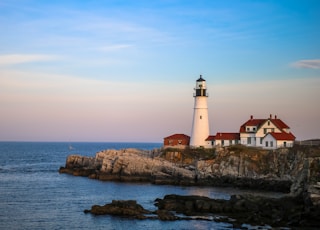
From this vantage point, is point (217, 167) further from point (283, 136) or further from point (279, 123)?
point (279, 123)

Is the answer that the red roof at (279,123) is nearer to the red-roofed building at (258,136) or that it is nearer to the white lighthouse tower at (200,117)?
the red-roofed building at (258,136)

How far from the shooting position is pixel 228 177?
53.6 meters

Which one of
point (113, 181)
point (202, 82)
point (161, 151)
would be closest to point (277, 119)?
point (202, 82)

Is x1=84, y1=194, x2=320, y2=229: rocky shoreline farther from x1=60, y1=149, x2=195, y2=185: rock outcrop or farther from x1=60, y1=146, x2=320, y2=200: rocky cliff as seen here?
x1=60, y1=149, x2=195, y2=185: rock outcrop

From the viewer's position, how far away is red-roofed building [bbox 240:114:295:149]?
58.4 metres

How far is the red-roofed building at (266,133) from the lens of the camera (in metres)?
58.4

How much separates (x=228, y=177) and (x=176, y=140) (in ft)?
50.2

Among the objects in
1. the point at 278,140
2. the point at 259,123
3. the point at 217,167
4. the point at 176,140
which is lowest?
the point at 217,167

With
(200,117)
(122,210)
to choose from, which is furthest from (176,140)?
(122,210)

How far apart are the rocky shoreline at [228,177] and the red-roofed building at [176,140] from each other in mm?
3414

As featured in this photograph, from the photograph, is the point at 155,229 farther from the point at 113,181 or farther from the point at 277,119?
the point at 277,119

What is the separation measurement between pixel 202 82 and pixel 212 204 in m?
30.5

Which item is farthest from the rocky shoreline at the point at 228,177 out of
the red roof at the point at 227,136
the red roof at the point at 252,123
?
the red roof at the point at 252,123

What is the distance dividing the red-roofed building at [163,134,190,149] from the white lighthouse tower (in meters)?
2.34
